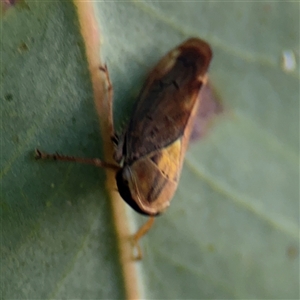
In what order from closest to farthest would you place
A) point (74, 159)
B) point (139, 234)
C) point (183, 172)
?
point (74, 159)
point (139, 234)
point (183, 172)

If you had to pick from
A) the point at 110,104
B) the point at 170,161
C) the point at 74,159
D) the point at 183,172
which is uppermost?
the point at 110,104

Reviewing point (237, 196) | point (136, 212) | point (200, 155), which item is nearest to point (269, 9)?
point (200, 155)

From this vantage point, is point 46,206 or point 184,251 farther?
point 184,251

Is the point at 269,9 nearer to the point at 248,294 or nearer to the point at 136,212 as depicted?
the point at 136,212

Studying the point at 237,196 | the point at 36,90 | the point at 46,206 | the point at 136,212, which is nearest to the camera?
the point at 36,90

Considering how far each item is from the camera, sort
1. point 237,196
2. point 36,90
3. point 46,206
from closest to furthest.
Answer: point 36,90 → point 46,206 → point 237,196

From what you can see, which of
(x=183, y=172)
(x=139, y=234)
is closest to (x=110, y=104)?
(x=183, y=172)

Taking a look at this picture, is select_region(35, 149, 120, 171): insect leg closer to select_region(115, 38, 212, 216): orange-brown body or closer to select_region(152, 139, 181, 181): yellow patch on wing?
select_region(115, 38, 212, 216): orange-brown body

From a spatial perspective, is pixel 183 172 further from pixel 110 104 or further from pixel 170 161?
pixel 110 104
